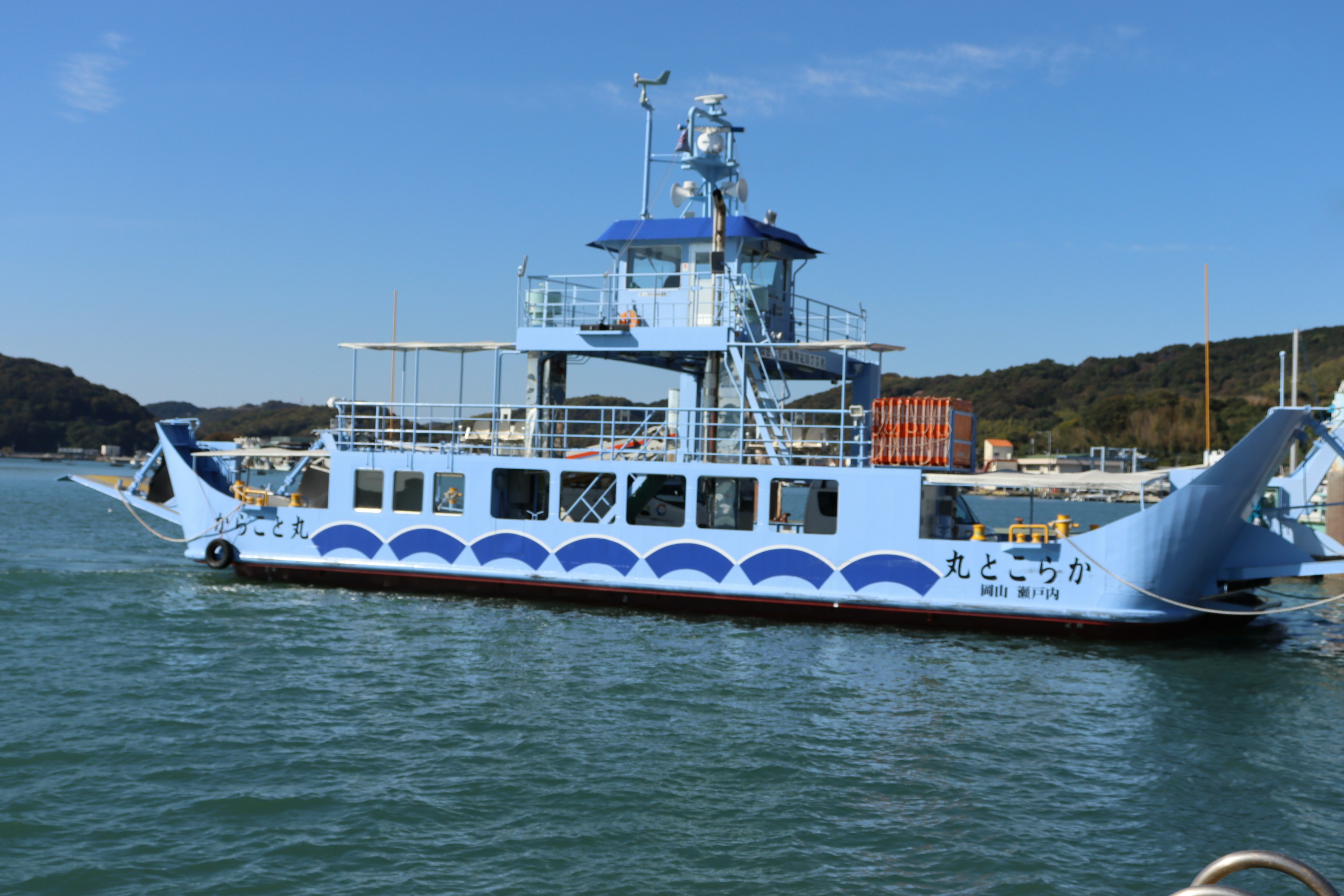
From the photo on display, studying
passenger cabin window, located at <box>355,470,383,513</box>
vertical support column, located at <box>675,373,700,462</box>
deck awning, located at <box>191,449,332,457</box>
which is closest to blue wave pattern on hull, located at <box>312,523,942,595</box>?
passenger cabin window, located at <box>355,470,383,513</box>

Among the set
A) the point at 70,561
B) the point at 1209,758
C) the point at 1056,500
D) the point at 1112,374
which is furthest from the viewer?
the point at 1112,374

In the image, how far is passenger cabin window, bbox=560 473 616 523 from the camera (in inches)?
789

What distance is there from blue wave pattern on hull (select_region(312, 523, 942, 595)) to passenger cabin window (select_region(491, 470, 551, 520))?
2.78 feet

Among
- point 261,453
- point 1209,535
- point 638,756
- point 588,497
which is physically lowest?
point 638,756

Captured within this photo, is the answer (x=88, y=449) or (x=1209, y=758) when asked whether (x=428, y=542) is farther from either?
(x=88, y=449)

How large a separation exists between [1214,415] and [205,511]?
11041 centimetres

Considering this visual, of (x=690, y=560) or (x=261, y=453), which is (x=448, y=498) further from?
(x=690, y=560)

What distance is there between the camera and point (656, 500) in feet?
72.0

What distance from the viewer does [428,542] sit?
20.3 m

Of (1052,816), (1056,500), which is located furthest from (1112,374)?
(1052,816)

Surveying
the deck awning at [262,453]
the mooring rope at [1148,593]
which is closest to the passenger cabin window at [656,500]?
the deck awning at [262,453]

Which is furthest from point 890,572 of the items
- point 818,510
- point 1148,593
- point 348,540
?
point 348,540

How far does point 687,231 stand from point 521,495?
631 centimetres

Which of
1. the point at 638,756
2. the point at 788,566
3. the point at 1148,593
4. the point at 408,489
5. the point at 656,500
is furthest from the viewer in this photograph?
the point at 656,500
